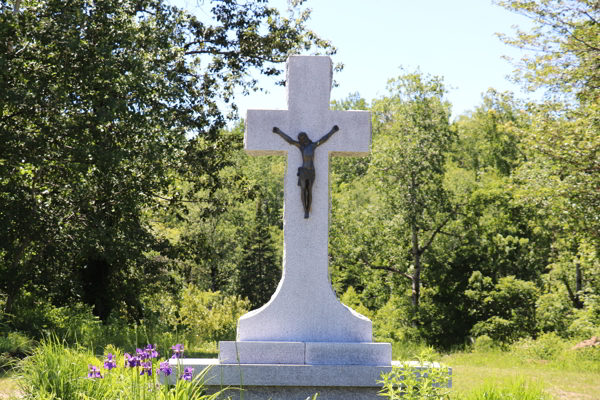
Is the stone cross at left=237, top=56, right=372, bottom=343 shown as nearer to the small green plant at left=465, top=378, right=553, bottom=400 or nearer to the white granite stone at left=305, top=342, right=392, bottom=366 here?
the white granite stone at left=305, top=342, right=392, bottom=366

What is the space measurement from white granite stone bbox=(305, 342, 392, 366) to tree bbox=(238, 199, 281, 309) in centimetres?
2839

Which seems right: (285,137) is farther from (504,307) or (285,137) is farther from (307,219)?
(504,307)

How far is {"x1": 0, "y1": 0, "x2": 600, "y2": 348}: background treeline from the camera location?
11531mm

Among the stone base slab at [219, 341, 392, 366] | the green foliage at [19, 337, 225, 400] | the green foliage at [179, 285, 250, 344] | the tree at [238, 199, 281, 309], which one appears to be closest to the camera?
the green foliage at [19, 337, 225, 400]

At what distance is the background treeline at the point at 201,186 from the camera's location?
11531mm

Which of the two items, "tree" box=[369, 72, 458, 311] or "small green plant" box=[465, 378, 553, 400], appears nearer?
"small green plant" box=[465, 378, 553, 400]

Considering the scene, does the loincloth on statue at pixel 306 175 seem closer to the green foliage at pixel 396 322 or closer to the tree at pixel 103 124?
the tree at pixel 103 124

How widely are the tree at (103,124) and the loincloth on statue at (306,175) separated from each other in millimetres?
6313

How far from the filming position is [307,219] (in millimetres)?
5734

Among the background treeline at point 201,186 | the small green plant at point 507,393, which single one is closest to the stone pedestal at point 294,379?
the small green plant at point 507,393

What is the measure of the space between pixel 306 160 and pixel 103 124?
728 cm

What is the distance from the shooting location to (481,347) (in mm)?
18812

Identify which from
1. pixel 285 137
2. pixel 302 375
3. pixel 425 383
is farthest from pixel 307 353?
pixel 285 137

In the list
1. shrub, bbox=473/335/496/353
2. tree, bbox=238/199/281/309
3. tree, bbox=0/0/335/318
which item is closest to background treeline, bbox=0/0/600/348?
tree, bbox=0/0/335/318
